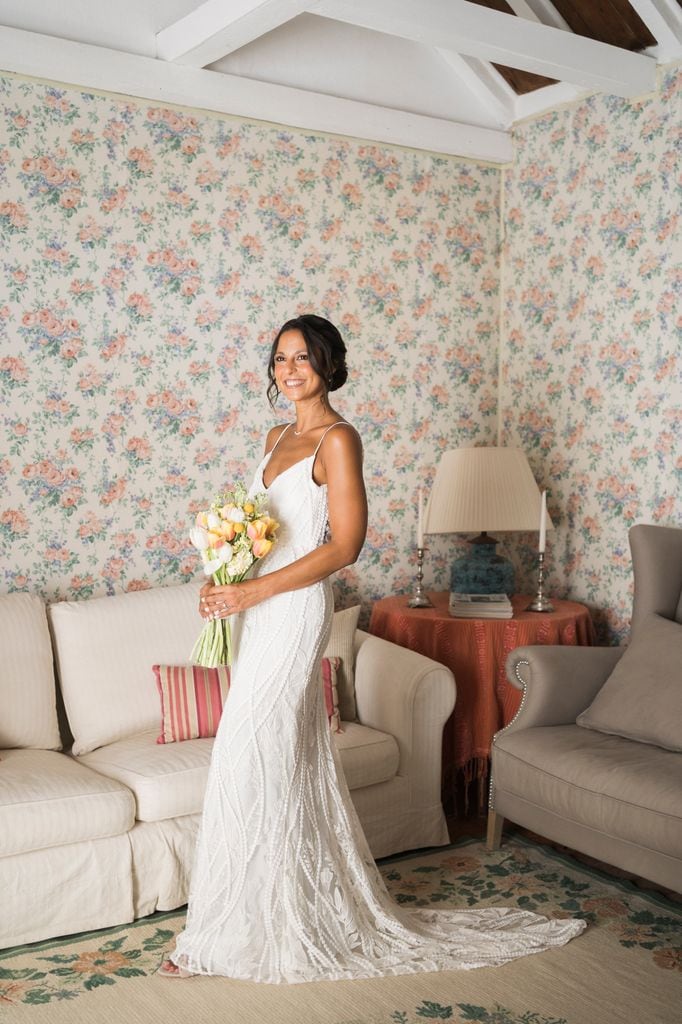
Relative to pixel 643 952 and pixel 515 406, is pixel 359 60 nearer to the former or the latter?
pixel 515 406

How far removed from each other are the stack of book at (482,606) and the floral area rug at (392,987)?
43.2 inches

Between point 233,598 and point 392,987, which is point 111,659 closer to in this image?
point 233,598

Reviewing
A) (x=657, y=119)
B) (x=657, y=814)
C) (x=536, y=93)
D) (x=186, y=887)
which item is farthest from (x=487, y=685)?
(x=536, y=93)

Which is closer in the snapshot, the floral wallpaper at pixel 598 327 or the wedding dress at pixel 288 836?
the wedding dress at pixel 288 836

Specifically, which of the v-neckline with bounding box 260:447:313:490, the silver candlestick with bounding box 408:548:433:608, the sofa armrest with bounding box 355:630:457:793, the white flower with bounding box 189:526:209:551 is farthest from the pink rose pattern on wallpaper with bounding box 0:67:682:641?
the white flower with bounding box 189:526:209:551

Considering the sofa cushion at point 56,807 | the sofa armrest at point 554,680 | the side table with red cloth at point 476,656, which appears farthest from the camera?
the side table with red cloth at point 476,656

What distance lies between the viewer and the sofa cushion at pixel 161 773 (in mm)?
2971

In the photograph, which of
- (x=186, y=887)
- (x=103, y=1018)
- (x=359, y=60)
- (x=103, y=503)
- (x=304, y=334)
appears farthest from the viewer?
A: (x=359, y=60)

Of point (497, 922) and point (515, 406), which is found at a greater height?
point (515, 406)

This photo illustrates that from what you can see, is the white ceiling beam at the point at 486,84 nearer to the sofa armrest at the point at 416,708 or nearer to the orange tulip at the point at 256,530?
the sofa armrest at the point at 416,708

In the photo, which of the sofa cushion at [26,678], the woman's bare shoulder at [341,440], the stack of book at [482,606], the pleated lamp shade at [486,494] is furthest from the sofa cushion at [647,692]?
the sofa cushion at [26,678]

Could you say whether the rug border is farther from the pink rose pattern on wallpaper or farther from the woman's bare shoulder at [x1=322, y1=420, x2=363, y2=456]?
the woman's bare shoulder at [x1=322, y1=420, x2=363, y2=456]

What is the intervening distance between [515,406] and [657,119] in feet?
4.17

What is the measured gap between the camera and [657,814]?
112 inches
